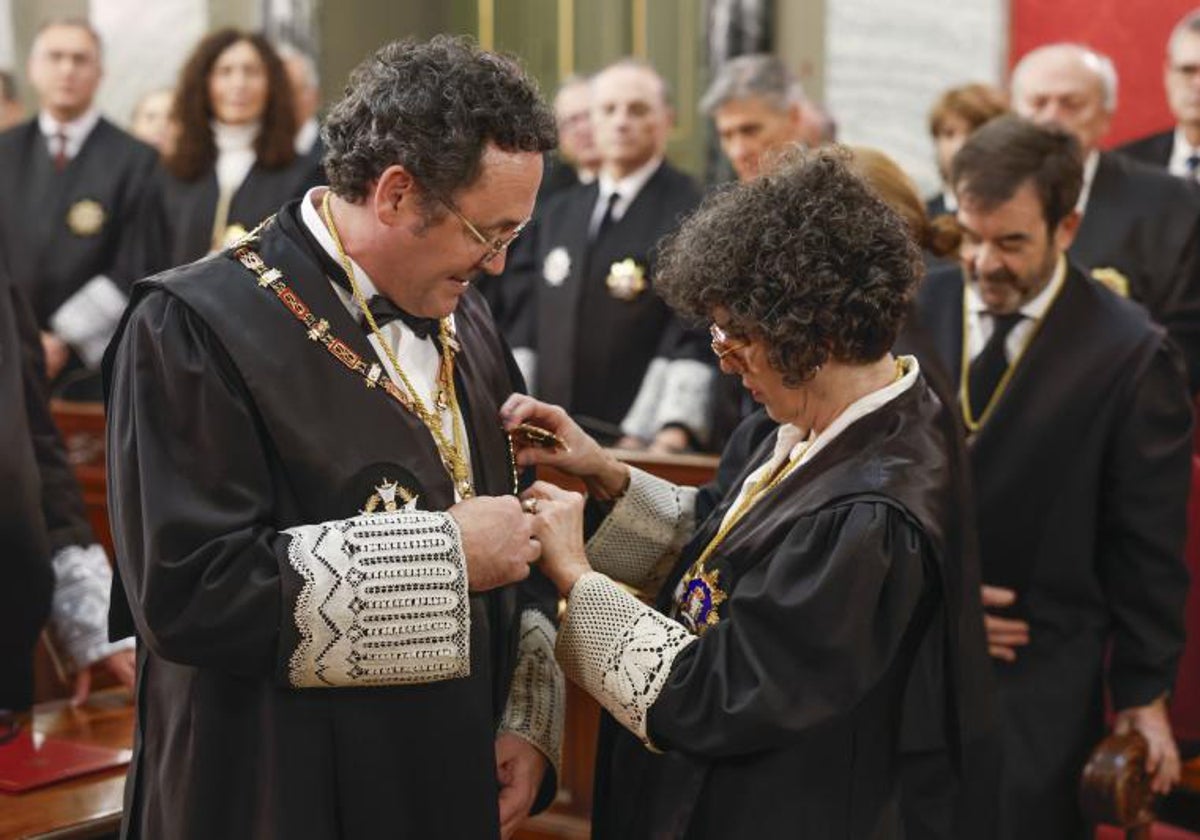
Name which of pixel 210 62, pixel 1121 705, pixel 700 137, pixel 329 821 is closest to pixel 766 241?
pixel 329 821

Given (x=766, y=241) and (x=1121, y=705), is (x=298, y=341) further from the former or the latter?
(x=1121, y=705)

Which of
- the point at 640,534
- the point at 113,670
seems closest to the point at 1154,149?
the point at 640,534

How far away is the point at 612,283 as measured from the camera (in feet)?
19.1

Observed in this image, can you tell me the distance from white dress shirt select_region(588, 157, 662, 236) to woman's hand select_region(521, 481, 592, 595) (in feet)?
10.9

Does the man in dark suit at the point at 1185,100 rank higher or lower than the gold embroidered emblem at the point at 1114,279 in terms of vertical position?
higher

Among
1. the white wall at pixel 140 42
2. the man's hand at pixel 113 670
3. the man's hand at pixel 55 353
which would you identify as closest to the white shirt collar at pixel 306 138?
the man's hand at pixel 55 353

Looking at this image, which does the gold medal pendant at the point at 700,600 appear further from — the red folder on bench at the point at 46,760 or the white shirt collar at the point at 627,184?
the white shirt collar at the point at 627,184

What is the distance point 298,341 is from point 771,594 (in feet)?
2.45

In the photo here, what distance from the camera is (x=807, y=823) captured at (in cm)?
251

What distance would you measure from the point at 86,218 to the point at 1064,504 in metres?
4.40

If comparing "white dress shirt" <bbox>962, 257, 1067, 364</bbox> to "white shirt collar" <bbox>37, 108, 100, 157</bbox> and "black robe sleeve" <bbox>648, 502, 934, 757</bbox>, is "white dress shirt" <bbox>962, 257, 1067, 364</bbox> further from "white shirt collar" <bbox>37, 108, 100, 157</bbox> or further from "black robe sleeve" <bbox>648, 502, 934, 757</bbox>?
"white shirt collar" <bbox>37, 108, 100, 157</bbox>

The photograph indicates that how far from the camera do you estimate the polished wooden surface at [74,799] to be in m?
2.75

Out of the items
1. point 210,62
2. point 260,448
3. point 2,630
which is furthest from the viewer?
point 210,62

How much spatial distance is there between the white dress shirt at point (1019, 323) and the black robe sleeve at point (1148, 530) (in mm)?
255
